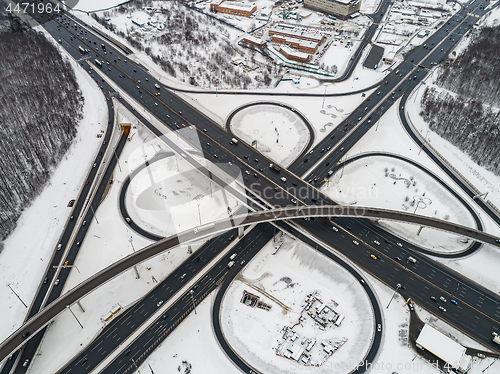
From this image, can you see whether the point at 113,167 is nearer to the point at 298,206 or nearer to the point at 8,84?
the point at 298,206

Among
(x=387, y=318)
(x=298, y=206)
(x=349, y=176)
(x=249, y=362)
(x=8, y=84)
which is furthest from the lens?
(x=8, y=84)

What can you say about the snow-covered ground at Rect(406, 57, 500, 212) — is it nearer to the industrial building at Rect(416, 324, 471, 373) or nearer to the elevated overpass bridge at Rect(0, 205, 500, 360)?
the elevated overpass bridge at Rect(0, 205, 500, 360)

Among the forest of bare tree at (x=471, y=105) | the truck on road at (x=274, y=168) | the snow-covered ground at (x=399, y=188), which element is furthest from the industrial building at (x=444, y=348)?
the forest of bare tree at (x=471, y=105)

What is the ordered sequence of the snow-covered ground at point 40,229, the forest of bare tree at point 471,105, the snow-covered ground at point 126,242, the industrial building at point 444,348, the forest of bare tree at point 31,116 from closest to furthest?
the industrial building at point 444,348, the snow-covered ground at point 126,242, the snow-covered ground at point 40,229, the forest of bare tree at point 31,116, the forest of bare tree at point 471,105

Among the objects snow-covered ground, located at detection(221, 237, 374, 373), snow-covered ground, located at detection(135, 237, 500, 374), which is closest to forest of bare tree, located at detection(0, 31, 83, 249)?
snow-covered ground, located at detection(135, 237, 500, 374)

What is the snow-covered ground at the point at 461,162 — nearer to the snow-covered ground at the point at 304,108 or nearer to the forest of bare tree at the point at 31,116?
the snow-covered ground at the point at 304,108

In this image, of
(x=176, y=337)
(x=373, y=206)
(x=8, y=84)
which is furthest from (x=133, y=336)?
(x=8, y=84)
